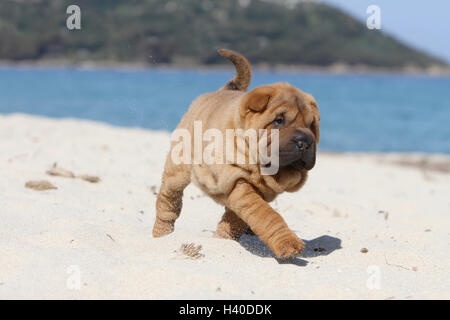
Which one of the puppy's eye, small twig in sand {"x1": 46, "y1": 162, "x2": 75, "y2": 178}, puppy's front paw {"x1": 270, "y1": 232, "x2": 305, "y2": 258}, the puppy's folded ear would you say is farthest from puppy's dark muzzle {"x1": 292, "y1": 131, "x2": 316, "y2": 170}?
small twig in sand {"x1": 46, "y1": 162, "x2": 75, "y2": 178}

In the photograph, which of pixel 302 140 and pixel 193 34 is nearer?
pixel 302 140

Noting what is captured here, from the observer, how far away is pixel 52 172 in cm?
578

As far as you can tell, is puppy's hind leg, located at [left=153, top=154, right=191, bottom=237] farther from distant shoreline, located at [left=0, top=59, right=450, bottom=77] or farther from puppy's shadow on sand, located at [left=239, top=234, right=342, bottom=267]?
distant shoreline, located at [left=0, top=59, right=450, bottom=77]

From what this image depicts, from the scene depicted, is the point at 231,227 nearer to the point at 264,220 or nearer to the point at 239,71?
the point at 264,220

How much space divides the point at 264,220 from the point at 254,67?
7900 cm

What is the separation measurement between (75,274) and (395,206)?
444cm

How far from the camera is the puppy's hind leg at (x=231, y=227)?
13.7ft

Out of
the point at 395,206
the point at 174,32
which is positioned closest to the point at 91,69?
the point at 174,32

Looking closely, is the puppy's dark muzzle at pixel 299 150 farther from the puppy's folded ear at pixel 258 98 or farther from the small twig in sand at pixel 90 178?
the small twig in sand at pixel 90 178

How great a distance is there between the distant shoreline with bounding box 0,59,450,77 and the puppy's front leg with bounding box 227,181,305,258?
4245 cm

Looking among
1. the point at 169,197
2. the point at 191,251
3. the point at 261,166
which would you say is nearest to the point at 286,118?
the point at 261,166

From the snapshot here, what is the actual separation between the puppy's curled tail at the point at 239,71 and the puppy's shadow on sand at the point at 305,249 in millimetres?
1257

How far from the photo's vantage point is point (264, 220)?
3.41m
